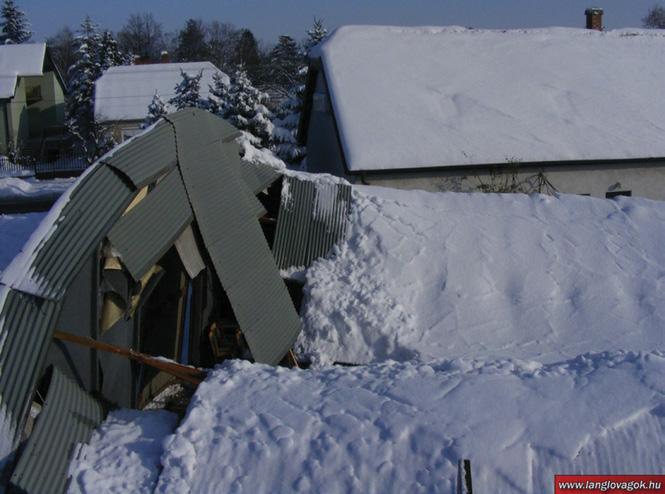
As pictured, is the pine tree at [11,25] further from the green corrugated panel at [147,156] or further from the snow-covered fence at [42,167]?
the green corrugated panel at [147,156]

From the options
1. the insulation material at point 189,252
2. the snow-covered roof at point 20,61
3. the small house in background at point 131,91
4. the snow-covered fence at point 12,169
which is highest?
the snow-covered roof at point 20,61

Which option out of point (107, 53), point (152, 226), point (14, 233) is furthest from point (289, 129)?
point (107, 53)

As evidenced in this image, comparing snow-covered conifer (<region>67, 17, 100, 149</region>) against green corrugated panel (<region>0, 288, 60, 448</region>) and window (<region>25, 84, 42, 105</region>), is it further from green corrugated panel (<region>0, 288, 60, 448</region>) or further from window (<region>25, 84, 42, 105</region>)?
green corrugated panel (<region>0, 288, 60, 448</region>)

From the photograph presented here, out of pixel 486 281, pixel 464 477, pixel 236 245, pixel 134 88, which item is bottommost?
pixel 464 477

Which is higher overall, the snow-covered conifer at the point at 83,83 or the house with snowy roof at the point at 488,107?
the snow-covered conifer at the point at 83,83

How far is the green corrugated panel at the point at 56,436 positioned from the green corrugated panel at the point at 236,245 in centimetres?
205

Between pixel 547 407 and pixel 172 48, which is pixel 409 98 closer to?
pixel 547 407

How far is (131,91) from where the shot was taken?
40.0 m

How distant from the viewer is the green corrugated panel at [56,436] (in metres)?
3.81

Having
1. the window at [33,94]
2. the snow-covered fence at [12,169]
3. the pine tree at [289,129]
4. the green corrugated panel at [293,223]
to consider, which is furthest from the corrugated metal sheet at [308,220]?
the window at [33,94]

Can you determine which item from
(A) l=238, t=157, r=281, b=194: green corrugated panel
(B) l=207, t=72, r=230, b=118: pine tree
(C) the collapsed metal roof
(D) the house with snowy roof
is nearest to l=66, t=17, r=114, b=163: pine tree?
(B) l=207, t=72, r=230, b=118: pine tree

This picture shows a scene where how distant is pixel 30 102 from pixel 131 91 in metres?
7.21

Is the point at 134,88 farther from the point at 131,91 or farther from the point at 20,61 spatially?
the point at 20,61

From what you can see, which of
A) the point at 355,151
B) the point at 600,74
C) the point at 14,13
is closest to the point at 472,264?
the point at 355,151
